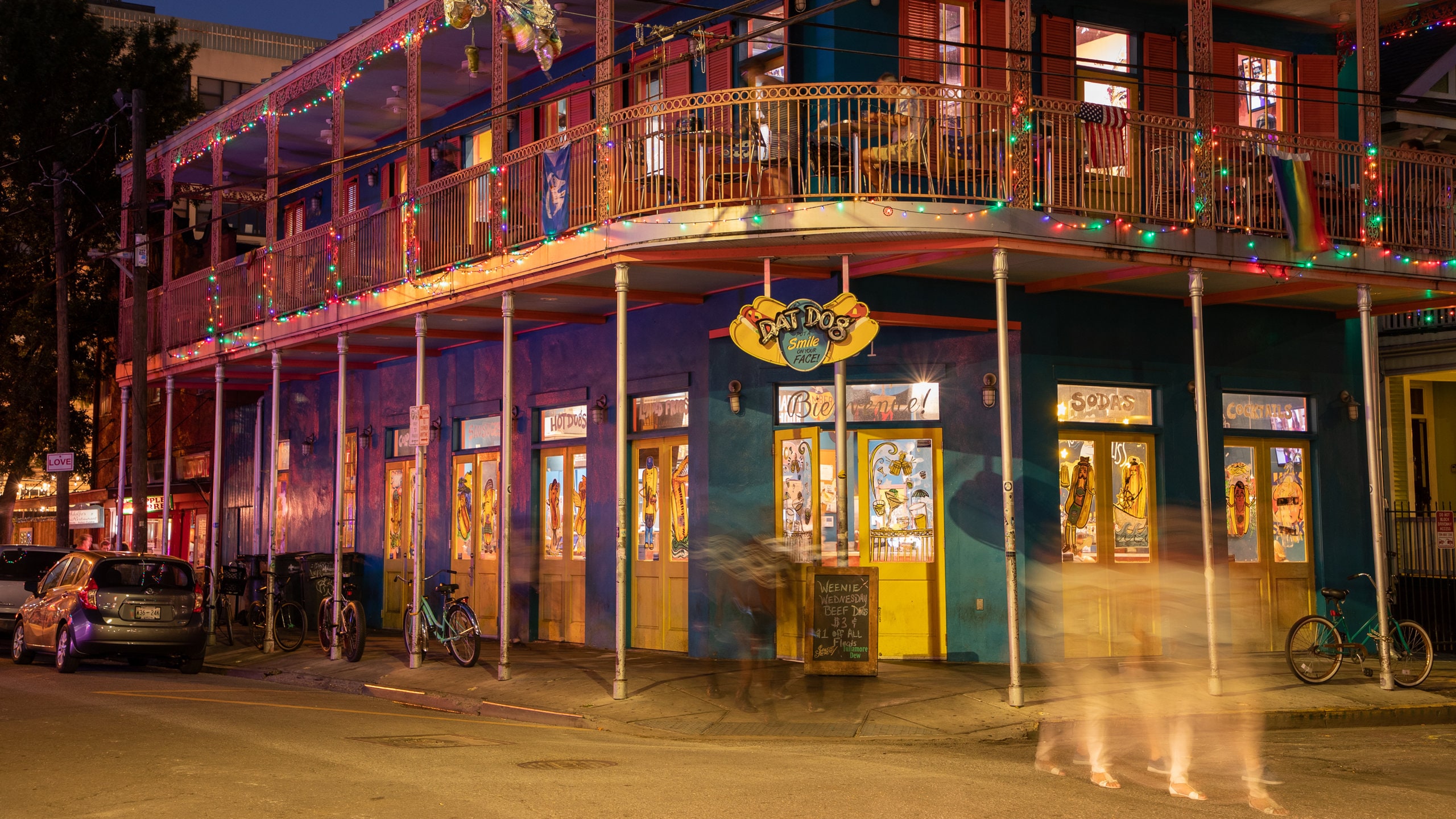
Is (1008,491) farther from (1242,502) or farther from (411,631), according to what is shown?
(411,631)

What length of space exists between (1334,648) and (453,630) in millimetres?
9521

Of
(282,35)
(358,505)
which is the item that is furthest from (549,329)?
(282,35)

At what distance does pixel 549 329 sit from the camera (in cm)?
1906

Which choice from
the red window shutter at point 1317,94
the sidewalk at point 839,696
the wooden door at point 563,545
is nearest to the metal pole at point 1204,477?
the sidewalk at point 839,696

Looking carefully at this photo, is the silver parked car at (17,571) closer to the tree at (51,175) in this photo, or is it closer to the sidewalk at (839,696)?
the sidewalk at (839,696)

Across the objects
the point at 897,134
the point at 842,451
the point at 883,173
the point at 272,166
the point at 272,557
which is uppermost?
the point at 272,166

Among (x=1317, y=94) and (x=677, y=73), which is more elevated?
(x=677, y=73)

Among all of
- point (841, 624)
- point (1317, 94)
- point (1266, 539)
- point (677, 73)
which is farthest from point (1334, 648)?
point (677, 73)

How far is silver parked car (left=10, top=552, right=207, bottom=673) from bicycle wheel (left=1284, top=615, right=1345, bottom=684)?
12609 mm

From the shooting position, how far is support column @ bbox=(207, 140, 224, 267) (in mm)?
22250

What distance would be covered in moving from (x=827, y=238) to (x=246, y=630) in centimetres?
1383

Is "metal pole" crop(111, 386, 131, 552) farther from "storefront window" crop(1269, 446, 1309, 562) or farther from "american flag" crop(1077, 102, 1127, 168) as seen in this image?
"storefront window" crop(1269, 446, 1309, 562)

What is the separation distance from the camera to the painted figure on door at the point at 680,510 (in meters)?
16.8

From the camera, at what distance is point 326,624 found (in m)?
17.6
